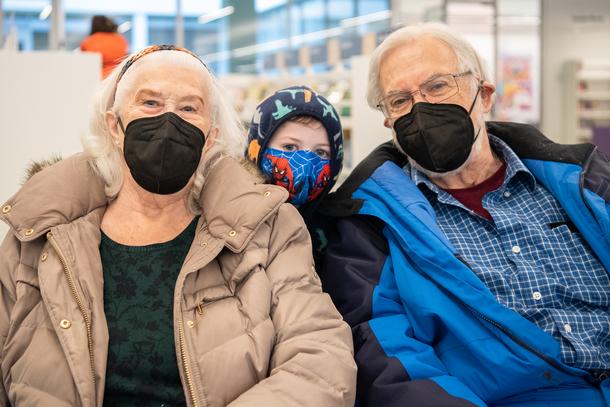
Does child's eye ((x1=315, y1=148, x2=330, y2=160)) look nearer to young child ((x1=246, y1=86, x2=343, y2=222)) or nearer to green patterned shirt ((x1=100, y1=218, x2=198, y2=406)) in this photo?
young child ((x1=246, y1=86, x2=343, y2=222))

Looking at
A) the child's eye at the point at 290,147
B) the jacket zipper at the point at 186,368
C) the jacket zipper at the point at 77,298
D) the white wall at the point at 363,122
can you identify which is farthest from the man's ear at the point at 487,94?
the jacket zipper at the point at 77,298

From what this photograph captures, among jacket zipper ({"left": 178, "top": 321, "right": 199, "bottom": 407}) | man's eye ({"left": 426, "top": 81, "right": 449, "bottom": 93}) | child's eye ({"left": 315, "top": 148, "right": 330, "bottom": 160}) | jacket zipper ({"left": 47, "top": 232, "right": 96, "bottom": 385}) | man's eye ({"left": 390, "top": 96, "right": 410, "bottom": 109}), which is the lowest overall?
jacket zipper ({"left": 178, "top": 321, "right": 199, "bottom": 407})

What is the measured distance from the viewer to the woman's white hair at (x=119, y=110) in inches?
70.0

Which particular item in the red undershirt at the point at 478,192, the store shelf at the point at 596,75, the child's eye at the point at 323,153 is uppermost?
the store shelf at the point at 596,75

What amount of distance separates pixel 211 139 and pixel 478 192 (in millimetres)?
809

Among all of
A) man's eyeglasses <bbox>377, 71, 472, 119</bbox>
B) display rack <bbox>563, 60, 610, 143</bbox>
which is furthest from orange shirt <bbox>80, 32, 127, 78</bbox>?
display rack <bbox>563, 60, 610, 143</bbox>

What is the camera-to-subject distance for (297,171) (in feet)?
6.53

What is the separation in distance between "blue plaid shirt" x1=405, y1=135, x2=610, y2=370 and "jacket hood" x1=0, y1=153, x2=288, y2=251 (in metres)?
0.54

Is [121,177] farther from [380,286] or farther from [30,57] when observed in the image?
[30,57]

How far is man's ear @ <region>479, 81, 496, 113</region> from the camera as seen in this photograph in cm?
205

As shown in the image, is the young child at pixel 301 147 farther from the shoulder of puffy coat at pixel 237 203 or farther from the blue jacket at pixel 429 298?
the shoulder of puffy coat at pixel 237 203

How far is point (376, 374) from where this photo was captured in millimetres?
1628

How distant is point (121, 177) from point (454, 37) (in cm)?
107

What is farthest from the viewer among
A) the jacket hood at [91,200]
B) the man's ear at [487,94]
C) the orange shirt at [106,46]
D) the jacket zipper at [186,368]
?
the orange shirt at [106,46]
